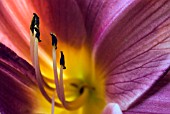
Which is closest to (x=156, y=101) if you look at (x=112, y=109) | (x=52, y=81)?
(x=112, y=109)

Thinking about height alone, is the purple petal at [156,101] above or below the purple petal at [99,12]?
below

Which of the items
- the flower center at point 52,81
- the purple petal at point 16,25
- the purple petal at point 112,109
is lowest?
the purple petal at point 112,109

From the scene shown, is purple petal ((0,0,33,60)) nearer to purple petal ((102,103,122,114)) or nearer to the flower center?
the flower center

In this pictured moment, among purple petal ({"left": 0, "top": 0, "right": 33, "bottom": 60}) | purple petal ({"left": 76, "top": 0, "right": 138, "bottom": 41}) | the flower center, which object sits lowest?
the flower center

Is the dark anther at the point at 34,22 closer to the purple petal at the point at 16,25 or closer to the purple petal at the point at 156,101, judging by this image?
the purple petal at the point at 16,25

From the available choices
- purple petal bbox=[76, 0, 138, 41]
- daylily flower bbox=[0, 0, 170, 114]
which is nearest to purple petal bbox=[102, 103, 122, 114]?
daylily flower bbox=[0, 0, 170, 114]

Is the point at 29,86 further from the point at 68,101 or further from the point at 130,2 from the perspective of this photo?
the point at 130,2

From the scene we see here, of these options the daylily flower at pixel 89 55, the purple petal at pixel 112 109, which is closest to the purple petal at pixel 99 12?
the daylily flower at pixel 89 55
